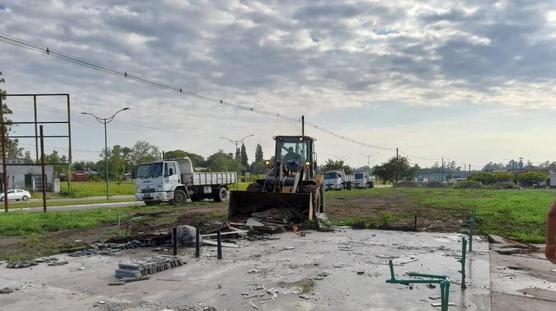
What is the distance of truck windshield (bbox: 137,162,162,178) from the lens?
27438mm

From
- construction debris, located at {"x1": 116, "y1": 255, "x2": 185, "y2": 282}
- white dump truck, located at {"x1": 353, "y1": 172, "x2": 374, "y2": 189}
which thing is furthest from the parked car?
construction debris, located at {"x1": 116, "y1": 255, "x2": 185, "y2": 282}

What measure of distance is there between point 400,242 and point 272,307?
6.72 metres

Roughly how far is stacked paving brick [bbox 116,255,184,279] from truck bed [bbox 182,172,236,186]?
20583 mm

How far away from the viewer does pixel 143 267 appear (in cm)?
857

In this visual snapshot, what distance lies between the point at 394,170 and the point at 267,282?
95.5 metres

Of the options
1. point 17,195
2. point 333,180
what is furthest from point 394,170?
point 17,195

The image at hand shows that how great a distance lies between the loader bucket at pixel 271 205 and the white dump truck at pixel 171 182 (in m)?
11.6

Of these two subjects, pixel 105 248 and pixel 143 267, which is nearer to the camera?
pixel 143 267

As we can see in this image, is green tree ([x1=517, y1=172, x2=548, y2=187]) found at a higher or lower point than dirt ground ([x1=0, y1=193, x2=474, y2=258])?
lower

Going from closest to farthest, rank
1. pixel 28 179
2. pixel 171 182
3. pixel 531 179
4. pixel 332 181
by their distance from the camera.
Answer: pixel 171 182 → pixel 332 181 → pixel 28 179 → pixel 531 179

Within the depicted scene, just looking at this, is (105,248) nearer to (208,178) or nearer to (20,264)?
(20,264)

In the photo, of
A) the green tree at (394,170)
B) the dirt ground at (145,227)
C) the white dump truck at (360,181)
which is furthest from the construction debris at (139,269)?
the green tree at (394,170)

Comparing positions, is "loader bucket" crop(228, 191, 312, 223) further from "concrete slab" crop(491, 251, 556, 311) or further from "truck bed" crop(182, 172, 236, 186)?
"truck bed" crop(182, 172, 236, 186)

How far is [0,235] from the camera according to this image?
1479 cm
